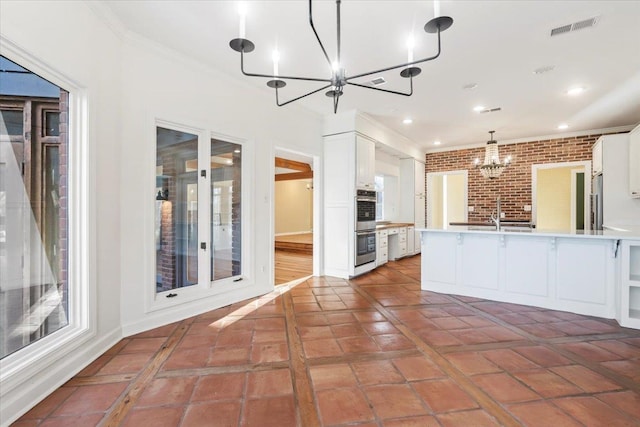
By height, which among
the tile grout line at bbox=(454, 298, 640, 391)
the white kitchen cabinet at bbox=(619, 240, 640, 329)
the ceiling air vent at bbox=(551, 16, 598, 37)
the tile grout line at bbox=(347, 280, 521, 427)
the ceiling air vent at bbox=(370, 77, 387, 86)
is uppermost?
the ceiling air vent at bbox=(370, 77, 387, 86)

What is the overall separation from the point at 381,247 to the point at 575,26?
4119mm

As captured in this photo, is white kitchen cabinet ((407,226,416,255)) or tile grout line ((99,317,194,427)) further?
white kitchen cabinet ((407,226,416,255))

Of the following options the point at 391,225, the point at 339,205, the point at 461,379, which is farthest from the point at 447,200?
the point at 461,379

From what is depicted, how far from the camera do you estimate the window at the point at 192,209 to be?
3.03 meters

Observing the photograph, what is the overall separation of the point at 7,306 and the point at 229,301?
199cm

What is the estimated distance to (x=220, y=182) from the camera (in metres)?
3.56

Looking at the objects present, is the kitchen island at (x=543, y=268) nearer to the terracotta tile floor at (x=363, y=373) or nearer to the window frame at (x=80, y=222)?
the terracotta tile floor at (x=363, y=373)

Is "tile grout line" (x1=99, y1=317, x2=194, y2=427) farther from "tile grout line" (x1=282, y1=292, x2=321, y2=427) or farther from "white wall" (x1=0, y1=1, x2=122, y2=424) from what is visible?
"tile grout line" (x1=282, y1=292, x2=321, y2=427)

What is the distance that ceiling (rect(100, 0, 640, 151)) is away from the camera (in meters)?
2.29

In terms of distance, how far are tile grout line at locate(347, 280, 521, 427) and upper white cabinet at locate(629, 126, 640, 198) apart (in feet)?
14.6

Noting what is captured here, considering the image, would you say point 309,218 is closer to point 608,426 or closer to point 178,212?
point 178,212

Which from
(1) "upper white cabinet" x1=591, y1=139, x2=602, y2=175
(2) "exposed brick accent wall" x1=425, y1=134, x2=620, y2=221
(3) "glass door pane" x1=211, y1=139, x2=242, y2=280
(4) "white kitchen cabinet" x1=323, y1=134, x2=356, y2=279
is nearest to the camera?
(3) "glass door pane" x1=211, y1=139, x2=242, y2=280

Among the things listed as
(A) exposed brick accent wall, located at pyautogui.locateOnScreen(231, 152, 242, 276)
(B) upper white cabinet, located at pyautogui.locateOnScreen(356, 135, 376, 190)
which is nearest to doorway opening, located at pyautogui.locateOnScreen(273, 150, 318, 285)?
(B) upper white cabinet, located at pyautogui.locateOnScreen(356, 135, 376, 190)

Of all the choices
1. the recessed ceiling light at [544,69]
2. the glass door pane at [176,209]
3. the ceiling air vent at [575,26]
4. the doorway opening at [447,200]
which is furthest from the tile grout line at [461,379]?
the doorway opening at [447,200]
